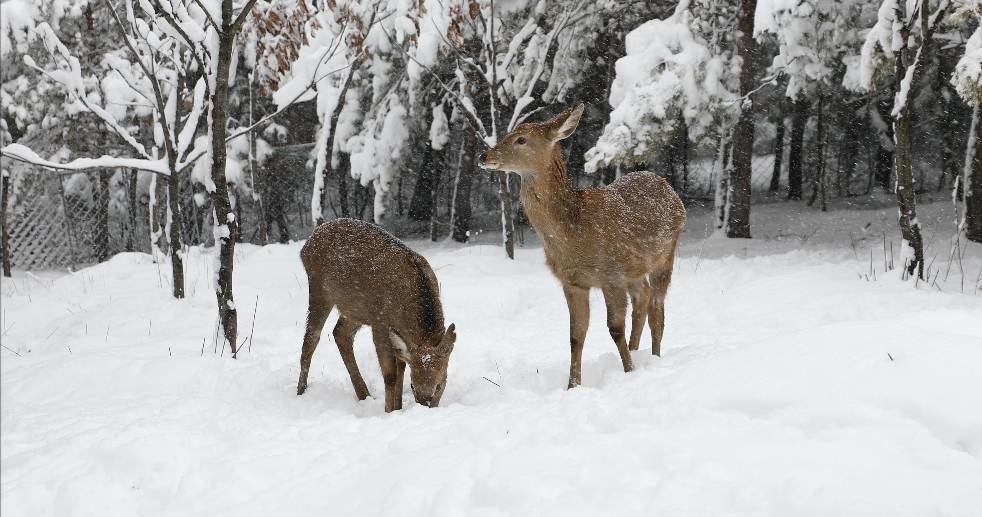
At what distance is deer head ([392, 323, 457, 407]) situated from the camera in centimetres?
443

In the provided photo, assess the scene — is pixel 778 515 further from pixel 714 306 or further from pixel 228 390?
pixel 714 306

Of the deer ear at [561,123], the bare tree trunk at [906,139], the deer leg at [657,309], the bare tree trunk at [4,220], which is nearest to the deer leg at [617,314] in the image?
the deer leg at [657,309]

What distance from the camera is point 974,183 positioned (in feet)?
33.7

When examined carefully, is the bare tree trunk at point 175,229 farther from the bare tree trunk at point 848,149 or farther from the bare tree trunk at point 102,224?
the bare tree trunk at point 848,149

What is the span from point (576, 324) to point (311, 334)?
2.06m

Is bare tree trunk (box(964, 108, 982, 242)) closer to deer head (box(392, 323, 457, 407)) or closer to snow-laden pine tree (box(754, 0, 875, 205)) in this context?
snow-laden pine tree (box(754, 0, 875, 205))

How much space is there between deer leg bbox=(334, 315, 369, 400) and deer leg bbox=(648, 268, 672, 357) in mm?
2444

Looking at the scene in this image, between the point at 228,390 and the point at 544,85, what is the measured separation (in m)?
13.6

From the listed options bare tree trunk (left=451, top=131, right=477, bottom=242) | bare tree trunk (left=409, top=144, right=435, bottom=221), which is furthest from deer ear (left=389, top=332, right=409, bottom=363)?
bare tree trunk (left=409, top=144, right=435, bottom=221)

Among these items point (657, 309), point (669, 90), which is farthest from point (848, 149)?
point (657, 309)

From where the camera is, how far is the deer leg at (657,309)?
223 inches

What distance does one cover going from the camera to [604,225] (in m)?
4.91

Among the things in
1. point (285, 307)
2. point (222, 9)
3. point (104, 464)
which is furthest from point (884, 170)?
point (104, 464)

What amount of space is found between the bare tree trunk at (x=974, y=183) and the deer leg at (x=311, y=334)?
10.2 meters
